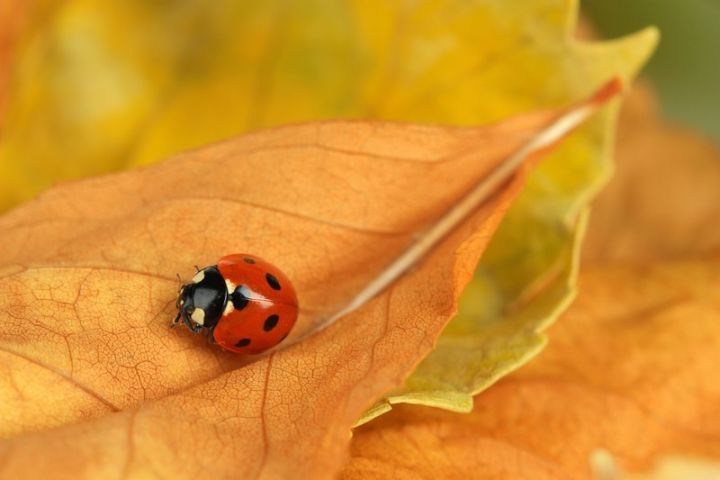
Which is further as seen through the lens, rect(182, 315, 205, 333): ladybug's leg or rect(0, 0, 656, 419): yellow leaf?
rect(0, 0, 656, 419): yellow leaf

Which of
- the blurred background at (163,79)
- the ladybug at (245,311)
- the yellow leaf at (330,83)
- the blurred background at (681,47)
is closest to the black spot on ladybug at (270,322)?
the ladybug at (245,311)

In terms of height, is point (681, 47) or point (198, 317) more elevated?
point (681, 47)

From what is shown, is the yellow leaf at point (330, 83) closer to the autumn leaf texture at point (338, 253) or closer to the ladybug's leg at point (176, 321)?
the autumn leaf texture at point (338, 253)

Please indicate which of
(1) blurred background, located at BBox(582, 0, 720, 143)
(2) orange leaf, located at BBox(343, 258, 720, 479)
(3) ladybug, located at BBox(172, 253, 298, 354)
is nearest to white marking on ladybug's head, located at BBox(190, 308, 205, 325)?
(3) ladybug, located at BBox(172, 253, 298, 354)

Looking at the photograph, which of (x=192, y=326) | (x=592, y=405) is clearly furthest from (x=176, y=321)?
(x=592, y=405)

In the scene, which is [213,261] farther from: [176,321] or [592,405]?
[592,405]

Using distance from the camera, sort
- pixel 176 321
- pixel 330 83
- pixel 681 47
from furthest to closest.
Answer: pixel 681 47 → pixel 330 83 → pixel 176 321

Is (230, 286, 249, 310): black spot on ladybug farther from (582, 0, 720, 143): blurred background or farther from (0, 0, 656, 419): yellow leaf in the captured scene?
(582, 0, 720, 143): blurred background

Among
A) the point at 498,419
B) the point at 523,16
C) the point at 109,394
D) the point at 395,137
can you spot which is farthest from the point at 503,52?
the point at 109,394
